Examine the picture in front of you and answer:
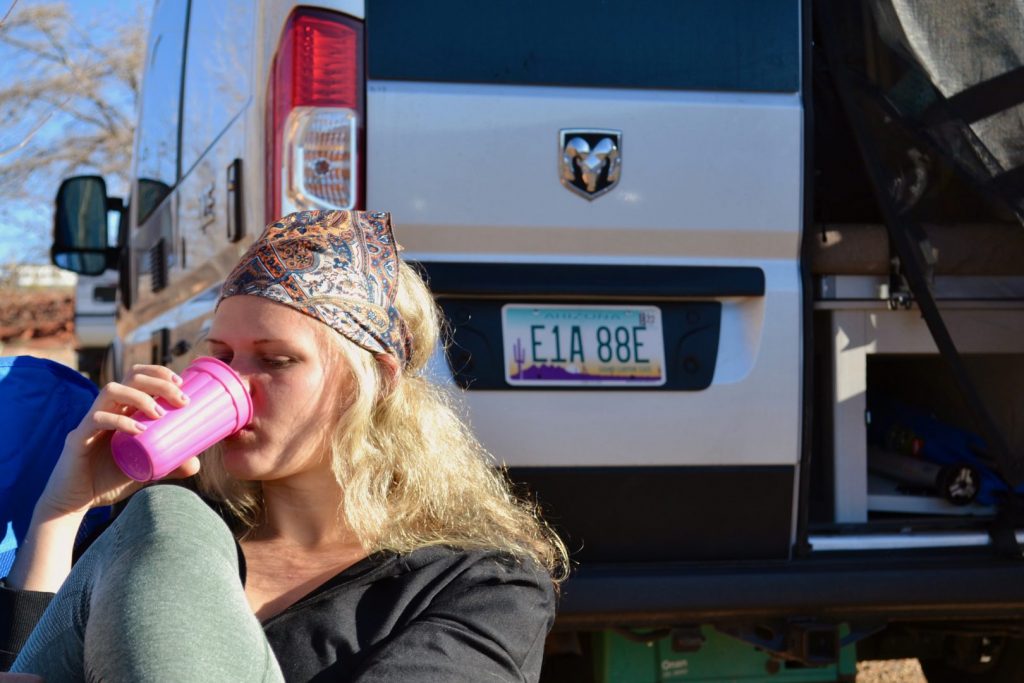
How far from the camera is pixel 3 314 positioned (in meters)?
14.2

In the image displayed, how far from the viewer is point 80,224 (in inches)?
197

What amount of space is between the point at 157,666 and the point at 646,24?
209 centimetres

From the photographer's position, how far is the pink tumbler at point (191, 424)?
5.52 feet

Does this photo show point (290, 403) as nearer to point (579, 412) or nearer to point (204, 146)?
point (579, 412)

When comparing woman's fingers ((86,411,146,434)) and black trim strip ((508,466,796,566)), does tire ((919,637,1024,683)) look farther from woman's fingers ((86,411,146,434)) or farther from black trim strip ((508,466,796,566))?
woman's fingers ((86,411,146,434))

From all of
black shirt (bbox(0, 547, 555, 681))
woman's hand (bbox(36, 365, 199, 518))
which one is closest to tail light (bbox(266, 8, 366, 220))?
woman's hand (bbox(36, 365, 199, 518))

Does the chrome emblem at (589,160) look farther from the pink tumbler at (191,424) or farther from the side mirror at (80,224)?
the side mirror at (80,224)

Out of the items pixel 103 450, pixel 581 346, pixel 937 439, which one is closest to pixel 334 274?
pixel 103 450

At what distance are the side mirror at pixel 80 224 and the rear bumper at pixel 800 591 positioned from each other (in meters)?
2.92

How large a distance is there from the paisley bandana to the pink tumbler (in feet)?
0.49

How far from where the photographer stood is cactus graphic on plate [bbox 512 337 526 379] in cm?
282

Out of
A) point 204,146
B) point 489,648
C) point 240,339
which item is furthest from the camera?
point 204,146

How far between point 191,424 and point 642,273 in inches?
55.9

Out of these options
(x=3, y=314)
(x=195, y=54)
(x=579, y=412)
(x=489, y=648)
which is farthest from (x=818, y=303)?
(x=3, y=314)
